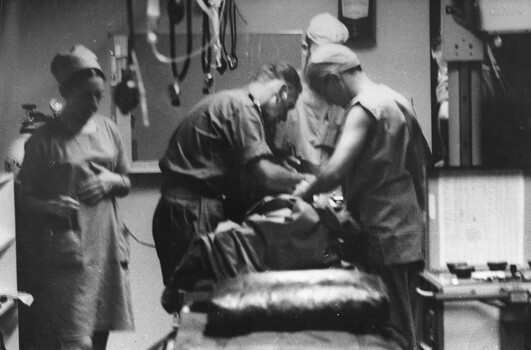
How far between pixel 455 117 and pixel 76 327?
74.7 inches

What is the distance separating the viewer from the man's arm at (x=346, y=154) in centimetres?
320

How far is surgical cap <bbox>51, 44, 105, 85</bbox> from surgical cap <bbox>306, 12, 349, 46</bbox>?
0.92 meters

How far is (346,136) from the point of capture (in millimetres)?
3223

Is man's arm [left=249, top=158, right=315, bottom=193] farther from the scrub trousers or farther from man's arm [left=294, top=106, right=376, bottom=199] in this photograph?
the scrub trousers

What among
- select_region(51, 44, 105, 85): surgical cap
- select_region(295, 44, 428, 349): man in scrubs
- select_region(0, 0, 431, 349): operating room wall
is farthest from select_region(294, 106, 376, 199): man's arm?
select_region(51, 44, 105, 85): surgical cap

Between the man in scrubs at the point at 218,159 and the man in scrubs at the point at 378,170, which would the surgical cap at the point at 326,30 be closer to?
the man in scrubs at the point at 378,170

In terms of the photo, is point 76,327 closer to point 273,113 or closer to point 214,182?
point 214,182

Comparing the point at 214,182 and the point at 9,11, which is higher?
the point at 9,11

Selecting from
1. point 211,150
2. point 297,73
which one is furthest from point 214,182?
point 297,73

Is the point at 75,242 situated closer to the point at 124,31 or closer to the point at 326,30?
the point at 124,31

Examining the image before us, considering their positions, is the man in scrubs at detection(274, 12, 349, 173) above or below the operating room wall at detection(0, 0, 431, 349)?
below

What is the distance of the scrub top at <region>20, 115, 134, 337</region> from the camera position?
3.20 meters

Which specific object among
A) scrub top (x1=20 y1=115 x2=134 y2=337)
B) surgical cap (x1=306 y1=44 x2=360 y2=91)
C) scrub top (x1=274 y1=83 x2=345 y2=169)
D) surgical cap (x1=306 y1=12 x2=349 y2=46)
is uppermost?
surgical cap (x1=306 y1=12 x2=349 y2=46)

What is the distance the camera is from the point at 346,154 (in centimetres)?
321
